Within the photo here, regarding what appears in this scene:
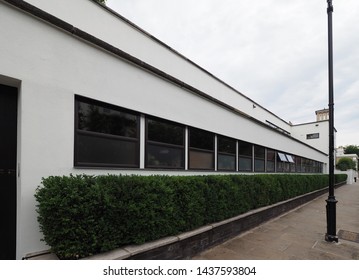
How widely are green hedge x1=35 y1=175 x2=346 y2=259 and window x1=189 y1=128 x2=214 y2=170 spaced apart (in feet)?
5.01

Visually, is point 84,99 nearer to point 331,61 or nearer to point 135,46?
point 135,46

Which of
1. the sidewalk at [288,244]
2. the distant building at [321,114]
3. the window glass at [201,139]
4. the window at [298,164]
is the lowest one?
the sidewalk at [288,244]

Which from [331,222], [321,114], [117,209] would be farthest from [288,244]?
[321,114]

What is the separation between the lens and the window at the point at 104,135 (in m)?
4.00

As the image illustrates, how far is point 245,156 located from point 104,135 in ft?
22.2

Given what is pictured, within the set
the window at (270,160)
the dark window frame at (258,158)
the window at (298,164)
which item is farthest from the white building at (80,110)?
the window at (298,164)

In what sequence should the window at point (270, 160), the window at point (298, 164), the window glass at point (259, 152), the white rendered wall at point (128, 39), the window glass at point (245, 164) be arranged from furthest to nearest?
the window at point (298, 164) < the window at point (270, 160) < the window glass at point (259, 152) < the window glass at point (245, 164) < the white rendered wall at point (128, 39)

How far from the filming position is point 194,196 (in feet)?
14.8

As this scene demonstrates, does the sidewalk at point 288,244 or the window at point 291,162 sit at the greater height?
the window at point 291,162

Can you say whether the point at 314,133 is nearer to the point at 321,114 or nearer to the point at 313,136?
the point at 313,136

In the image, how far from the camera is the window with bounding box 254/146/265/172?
33.6ft

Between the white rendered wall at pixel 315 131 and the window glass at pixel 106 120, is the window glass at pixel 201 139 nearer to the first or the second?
the window glass at pixel 106 120

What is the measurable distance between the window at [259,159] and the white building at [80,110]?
338cm

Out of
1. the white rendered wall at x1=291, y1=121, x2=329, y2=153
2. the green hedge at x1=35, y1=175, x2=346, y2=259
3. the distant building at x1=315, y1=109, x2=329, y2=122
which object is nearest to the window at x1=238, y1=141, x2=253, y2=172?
the green hedge at x1=35, y1=175, x2=346, y2=259
